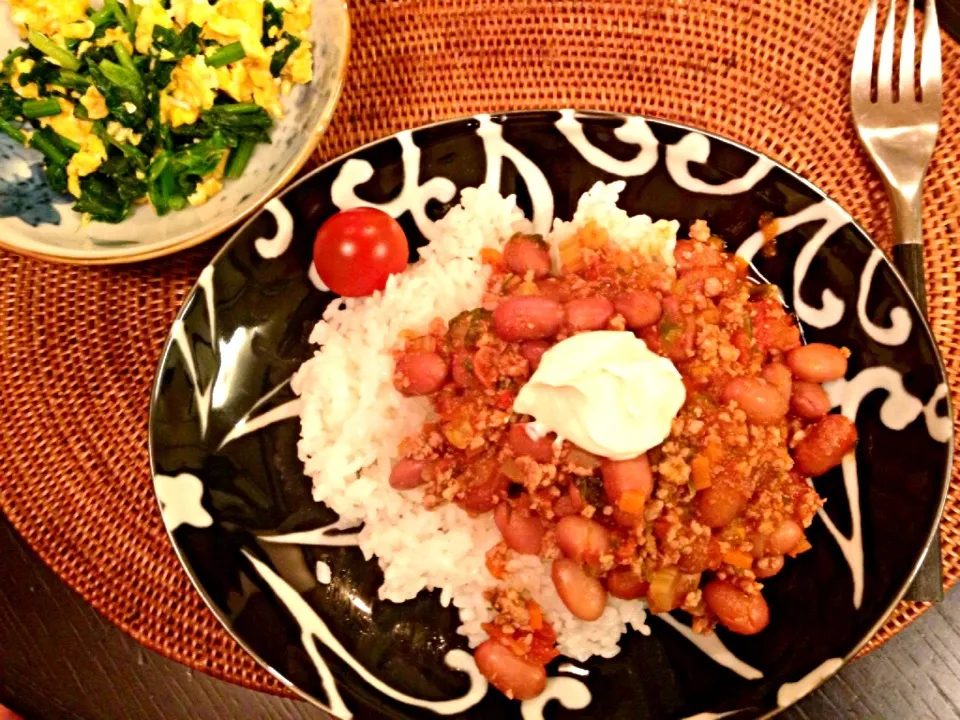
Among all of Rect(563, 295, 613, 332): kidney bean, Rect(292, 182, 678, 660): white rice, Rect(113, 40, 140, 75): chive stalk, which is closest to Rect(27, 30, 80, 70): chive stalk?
Rect(113, 40, 140, 75): chive stalk

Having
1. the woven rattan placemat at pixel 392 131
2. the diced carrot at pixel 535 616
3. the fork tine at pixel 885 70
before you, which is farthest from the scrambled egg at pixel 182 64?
the fork tine at pixel 885 70

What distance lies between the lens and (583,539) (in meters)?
2.00

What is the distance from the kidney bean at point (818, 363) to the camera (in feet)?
7.01

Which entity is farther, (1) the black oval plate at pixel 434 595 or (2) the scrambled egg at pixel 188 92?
(2) the scrambled egg at pixel 188 92

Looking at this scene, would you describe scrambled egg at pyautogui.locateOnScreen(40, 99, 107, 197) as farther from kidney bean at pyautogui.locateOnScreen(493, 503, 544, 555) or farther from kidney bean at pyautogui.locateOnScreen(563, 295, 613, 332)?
Result: kidney bean at pyautogui.locateOnScreen(493, 503, 544, 555)

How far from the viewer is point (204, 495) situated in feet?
7.23

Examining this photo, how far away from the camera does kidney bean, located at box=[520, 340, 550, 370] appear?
7.06 feet

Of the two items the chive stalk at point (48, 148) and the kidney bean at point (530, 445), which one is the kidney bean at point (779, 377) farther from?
the chive stalk at point (48, 148)

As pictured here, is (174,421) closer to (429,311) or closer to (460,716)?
(429,311)

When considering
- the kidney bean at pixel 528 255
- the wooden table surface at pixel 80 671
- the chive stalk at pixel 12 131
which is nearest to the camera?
the kidney bean at pixel 528 255

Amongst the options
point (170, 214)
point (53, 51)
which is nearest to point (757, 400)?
point (170, 214)

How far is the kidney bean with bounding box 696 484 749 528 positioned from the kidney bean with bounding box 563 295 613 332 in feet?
1.94

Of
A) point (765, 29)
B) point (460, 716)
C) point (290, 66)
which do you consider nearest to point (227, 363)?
point (290, 66)

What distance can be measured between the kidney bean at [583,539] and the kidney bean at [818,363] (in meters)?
0.83
